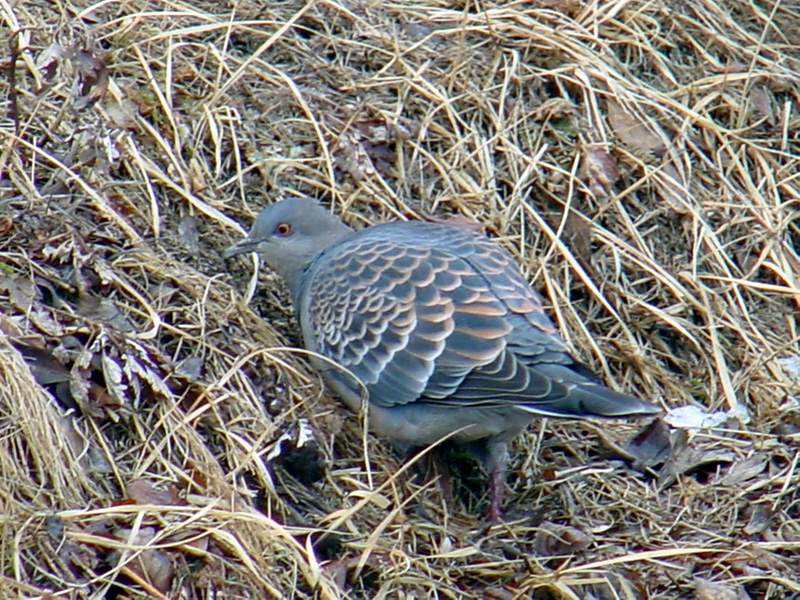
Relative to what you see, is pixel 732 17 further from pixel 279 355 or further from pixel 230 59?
pixel 279 355

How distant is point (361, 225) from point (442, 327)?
1.04 m

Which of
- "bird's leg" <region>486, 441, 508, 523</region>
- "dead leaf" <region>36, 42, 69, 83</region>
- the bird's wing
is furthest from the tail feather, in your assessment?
"dead leaf" <region>36, 42, 69, 83</region>

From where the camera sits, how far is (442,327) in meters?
4.56

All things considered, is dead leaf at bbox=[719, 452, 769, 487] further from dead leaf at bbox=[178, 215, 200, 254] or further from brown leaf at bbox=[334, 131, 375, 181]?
dead leaf at bbox=[178, 215, 200, 254]

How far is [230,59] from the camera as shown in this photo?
5.62 meters

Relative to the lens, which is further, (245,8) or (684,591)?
(245,8)

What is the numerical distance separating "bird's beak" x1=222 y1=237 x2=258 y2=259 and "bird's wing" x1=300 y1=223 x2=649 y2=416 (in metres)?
0.25

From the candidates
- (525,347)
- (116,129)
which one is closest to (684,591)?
(525,347)

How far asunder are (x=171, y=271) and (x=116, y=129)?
638 millimetres

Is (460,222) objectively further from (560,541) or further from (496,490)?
(560,541)

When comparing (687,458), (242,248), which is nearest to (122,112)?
(242,248)

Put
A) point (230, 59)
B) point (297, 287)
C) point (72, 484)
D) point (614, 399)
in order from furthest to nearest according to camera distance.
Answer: point (230, 59) → point (297, 287) → point (614, 399) → point (72, 484)

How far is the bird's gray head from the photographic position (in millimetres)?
5051

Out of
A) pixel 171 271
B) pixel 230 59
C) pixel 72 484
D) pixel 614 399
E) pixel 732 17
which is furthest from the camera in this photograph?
pixel 732 17
